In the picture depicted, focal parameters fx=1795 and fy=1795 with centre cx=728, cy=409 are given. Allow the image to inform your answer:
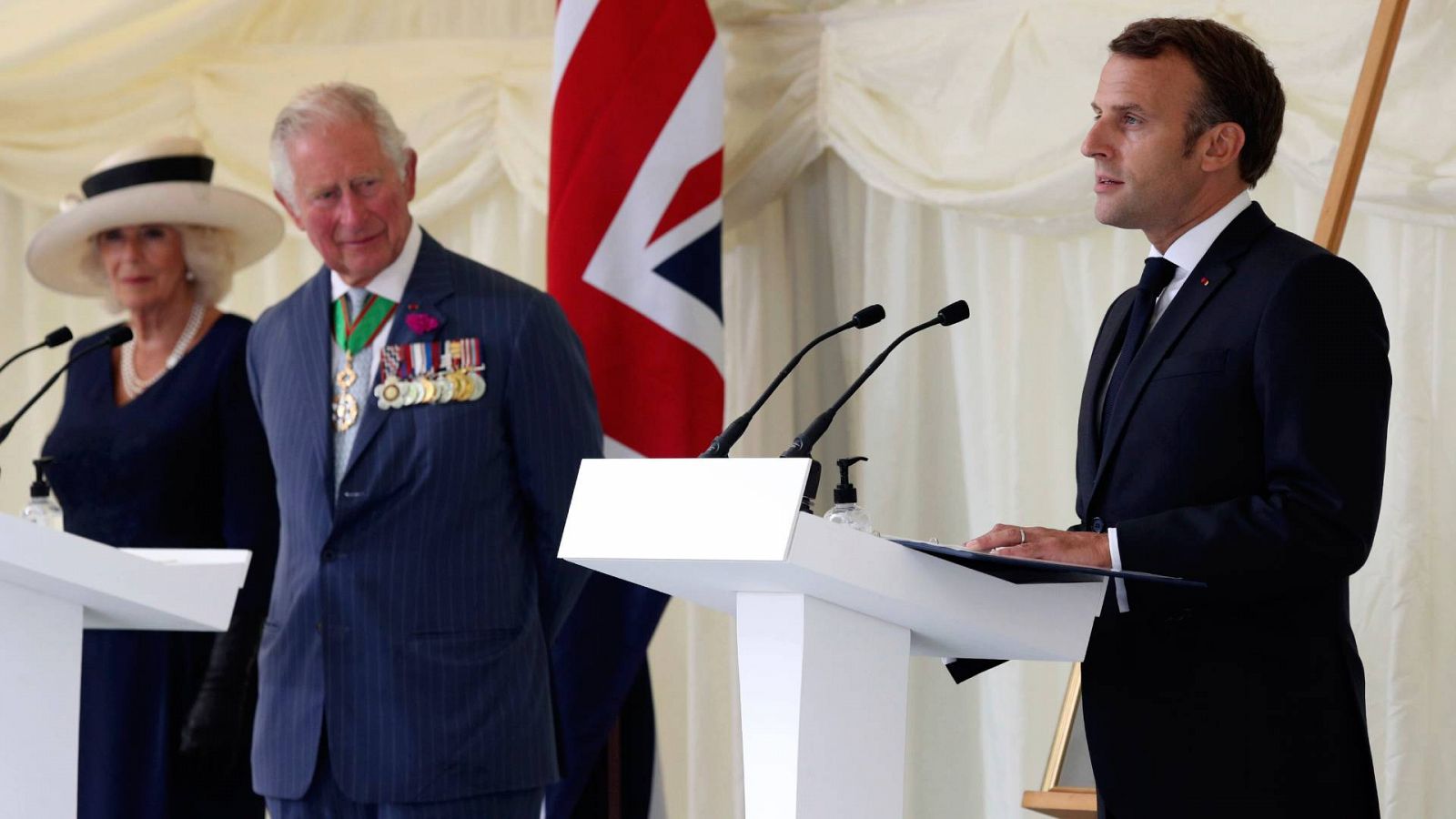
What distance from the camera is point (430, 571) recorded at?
8.45ft

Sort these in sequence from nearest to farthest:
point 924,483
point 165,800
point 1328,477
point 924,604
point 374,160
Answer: point 924,604 → point 1328,477 → point 374,160 → point 165,800 → point 924,483

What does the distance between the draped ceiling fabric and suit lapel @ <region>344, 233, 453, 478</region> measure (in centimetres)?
125

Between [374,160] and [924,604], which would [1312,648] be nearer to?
[924,604]

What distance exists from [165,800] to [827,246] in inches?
72.0

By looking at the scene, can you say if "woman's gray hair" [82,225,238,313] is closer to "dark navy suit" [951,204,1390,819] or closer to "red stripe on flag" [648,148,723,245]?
"red stripe on flag" [648,148,723,245]

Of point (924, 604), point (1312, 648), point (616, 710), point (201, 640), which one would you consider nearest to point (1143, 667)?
point (1312, 648)

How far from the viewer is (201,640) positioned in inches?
129

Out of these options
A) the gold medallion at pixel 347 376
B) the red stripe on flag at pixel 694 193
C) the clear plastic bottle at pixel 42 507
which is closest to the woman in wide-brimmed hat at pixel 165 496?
the clear plastic bottle at pixel 42 507

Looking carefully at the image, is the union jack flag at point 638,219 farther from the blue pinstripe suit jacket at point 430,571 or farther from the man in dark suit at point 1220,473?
the man in dark suit at point 1220,473

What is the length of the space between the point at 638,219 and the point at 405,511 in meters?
1.18

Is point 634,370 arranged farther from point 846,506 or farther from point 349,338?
point 846,506

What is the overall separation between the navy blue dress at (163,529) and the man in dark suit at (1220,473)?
1.70 meters

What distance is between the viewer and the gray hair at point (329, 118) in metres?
2.81

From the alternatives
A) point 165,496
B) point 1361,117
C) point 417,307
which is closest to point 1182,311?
point 1361,117
